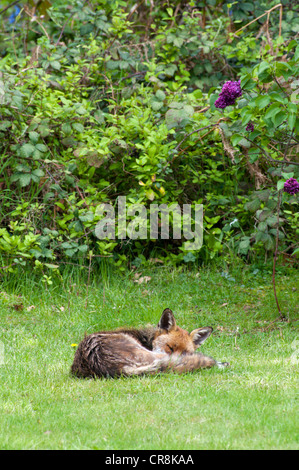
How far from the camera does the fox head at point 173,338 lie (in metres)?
5.20

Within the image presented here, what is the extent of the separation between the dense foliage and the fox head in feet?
7.29

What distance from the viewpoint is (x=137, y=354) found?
16.2 feet

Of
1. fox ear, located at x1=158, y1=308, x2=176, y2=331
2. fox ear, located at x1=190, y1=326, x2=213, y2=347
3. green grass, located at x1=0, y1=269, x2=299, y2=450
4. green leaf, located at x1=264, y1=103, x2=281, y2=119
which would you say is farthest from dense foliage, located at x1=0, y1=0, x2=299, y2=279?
fox ear, located at x1=158, y1=308, x2=176, y2=331

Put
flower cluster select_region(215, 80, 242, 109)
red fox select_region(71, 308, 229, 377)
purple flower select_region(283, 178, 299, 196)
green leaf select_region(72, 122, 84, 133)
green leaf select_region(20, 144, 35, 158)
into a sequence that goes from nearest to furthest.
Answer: red fox select_region(71, 308, 229, 377)
purple flower select_region(283, 178, 299, 196)
flower cluster select_region(215, 80, 242, 109)
green leaf select_region(20, 144, 35, 158)
green leaf select_region(72, 122, 84, 133)

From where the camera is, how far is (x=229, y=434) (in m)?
3.55

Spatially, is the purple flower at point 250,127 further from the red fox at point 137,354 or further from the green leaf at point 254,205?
the red fox at point 137,354

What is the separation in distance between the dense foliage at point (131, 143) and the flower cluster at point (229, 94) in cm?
102

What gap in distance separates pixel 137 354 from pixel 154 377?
239 mm

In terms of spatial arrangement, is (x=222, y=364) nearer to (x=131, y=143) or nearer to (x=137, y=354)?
(x=137, y=354)

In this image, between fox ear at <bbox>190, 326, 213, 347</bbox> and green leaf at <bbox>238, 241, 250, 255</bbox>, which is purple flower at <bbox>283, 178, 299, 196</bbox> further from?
green leaf at <bbox>238, 241, 250, 255</bbox>

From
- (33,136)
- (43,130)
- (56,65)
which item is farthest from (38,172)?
(56,65)

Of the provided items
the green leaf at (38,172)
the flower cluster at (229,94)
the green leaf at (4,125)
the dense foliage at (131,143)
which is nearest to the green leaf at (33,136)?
the dense foliage at (131,143)

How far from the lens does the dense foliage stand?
25.4 feet

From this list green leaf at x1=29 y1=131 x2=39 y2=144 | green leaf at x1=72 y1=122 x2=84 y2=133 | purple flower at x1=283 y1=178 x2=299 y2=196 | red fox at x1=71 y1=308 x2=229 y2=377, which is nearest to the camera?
red fox at x1=71 y1=308 x2=229 y2=377
